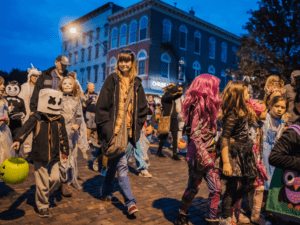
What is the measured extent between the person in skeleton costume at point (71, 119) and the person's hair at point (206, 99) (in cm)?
223

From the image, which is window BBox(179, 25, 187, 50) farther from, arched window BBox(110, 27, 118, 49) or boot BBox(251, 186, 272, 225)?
boot BBox(251, 186, 272, 225)

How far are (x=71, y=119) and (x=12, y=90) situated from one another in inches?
115

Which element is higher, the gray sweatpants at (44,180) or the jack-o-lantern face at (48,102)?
the jack-o-lantern face at (48,102)

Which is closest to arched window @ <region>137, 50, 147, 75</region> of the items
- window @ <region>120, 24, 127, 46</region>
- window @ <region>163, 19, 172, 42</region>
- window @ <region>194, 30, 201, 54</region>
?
window @ <region>163, 19, 172, 42</region>

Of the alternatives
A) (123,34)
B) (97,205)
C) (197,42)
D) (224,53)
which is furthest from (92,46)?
(97,205)

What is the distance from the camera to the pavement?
331cm

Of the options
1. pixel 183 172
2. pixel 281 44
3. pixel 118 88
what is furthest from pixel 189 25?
pixel 118 88

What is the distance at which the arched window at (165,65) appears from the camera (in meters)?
27.6

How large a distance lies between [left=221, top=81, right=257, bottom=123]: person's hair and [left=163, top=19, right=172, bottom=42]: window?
25588 millimetres

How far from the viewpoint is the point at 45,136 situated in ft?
11.6

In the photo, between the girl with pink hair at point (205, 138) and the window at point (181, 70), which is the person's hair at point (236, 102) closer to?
the girl with pink hair at point (205, 138)

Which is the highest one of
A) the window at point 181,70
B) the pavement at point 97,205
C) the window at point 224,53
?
the window at point 224,53

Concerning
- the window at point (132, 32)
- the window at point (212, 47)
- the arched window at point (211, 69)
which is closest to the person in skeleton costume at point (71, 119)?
the window at point (132, 32)

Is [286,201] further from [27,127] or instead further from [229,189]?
[27,127]
